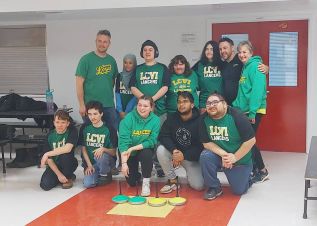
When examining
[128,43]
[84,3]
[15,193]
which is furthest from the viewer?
[128,43]

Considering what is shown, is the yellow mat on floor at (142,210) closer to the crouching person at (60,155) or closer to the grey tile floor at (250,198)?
the grey tile floor at (250,198)

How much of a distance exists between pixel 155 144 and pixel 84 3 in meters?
1.83

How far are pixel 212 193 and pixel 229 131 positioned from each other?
581 millimetres

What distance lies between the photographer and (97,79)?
484cm

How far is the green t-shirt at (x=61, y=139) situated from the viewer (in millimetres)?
4702

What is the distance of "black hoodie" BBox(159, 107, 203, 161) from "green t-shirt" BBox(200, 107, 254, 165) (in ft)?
0.70

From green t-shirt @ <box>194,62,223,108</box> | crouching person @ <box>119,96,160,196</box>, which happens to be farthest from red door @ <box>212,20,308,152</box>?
crouching person @ <box>119,96,160,196</box>

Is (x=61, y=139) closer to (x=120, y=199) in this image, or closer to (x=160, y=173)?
(x=120, y=199)

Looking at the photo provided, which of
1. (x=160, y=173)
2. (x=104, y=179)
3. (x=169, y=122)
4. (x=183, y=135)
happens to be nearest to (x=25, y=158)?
(x=104, y=179)

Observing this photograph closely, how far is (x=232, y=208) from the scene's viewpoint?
395 centimetres

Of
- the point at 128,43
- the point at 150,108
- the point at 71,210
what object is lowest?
the point at 71,210

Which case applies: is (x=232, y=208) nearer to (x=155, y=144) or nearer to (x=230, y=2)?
(x=155, y=144)

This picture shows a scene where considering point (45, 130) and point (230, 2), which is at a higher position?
point (230, 2)

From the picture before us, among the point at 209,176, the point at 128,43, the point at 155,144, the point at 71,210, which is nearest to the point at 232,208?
the point at 209,176
